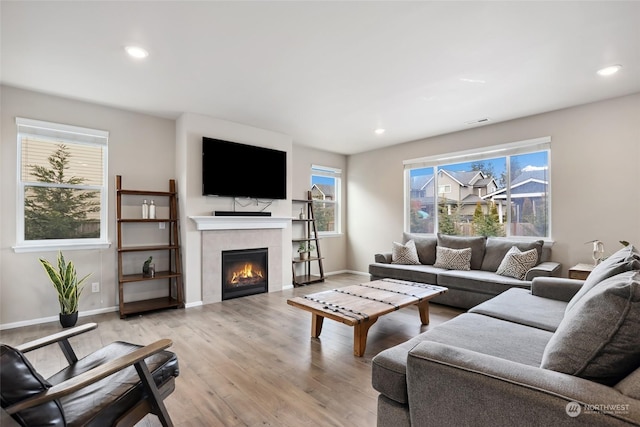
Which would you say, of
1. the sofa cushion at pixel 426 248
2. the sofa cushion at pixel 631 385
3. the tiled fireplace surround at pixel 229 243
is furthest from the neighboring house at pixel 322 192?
the sofa cushion at pixel 631 385

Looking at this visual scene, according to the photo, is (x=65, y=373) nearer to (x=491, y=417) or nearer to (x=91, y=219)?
(x=491, y=417)

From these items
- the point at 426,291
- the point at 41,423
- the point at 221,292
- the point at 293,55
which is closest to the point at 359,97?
the point at 293,55

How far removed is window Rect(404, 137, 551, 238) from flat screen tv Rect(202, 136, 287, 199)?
2476 mm

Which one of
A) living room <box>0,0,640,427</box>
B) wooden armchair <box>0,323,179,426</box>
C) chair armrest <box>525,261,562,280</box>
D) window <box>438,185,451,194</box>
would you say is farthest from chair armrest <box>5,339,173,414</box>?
window <box>438,185,451,194</box>

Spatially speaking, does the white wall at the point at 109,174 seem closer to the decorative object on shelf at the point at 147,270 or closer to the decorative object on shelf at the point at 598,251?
the decorative object on shelf at the point at 147,270

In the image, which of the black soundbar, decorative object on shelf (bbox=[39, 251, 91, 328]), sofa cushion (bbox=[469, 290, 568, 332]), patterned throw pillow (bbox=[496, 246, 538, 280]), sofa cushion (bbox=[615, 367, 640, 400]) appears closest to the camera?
sofa cushion (bbox=[615, 367, 640, 400])

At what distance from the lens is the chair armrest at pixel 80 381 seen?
A: 104 cm

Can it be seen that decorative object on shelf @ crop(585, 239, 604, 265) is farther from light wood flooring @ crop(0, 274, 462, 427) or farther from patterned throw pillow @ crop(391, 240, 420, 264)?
patterned throw pillow @ crop(391, 240, 420, 264)

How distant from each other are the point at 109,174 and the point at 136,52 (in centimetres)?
197

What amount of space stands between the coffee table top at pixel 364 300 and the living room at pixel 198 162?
204 cm

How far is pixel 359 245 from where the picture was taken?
6.56m

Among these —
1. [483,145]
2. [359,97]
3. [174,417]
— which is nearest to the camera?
[174,417]

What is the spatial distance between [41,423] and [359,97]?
11.9 feet

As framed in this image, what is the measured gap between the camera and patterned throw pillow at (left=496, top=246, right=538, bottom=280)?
12.3 feet
